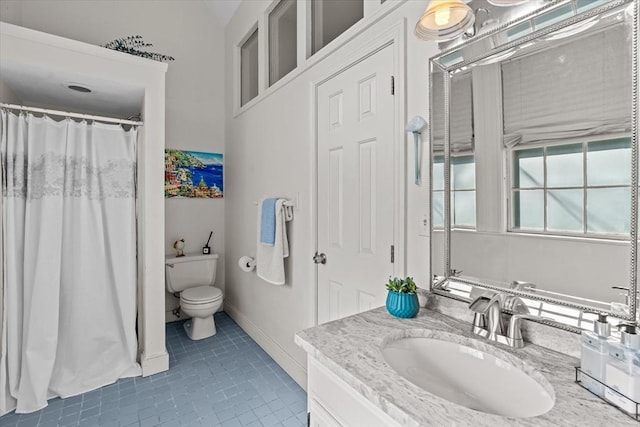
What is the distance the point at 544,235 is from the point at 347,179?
1.01 metres

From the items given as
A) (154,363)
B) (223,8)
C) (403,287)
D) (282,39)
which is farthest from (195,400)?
(223,8)

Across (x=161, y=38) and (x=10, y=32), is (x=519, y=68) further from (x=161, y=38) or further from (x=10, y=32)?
(x=161, y=38)

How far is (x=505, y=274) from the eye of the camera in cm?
106

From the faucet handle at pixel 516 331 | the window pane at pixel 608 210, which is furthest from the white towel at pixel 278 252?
the window pane at pixel 608 210

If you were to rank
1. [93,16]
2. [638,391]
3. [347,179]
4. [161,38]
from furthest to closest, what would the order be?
[161,38] → [93,16] → [347,179] → [638,391]

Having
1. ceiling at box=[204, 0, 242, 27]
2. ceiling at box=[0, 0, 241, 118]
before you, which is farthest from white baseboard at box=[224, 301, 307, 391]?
ceiling at box=[204, 0, 242, 27]

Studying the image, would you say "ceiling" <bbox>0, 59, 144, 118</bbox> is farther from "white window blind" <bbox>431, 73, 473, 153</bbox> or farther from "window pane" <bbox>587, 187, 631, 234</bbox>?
"window pane" <bbox>587, 187, 631, 234</bbox>

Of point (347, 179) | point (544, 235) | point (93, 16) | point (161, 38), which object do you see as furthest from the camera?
point (161, 38)

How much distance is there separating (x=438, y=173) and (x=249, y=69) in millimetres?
2557

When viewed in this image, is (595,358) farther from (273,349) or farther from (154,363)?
(154,363)

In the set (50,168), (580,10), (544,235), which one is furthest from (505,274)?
(50,168)

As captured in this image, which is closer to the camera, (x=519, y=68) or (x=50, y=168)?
(x=519, y=68)

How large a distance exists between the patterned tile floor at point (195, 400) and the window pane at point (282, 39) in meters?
2.34

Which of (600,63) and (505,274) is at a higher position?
(600,63)
